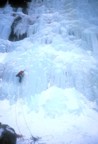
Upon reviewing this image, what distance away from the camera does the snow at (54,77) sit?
8.83 metres

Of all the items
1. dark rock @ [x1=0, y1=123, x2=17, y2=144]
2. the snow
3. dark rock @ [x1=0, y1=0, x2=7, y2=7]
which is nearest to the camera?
dark rock @ [x1=0, y1=123, x2=17, y2=144]

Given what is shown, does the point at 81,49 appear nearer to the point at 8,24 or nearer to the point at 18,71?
the point at 18,71

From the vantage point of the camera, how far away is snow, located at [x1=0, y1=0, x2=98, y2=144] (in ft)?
29.0

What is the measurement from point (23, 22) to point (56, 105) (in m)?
3.85

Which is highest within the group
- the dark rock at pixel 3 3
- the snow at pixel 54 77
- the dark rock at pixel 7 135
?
the dark rock at pixel 3 3

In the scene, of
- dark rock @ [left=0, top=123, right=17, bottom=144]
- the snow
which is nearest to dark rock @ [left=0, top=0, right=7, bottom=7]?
the snow

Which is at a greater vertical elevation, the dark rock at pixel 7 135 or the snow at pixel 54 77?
the snow at pixel 54 77

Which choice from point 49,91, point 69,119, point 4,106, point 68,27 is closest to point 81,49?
point 68,27

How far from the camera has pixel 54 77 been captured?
9297 mm

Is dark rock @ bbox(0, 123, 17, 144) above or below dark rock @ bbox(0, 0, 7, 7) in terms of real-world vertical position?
below

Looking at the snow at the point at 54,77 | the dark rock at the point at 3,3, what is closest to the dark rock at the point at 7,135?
the snow at the point at 54,77

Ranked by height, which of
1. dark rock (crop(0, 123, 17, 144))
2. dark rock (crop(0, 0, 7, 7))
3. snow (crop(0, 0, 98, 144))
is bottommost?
dark rock (crop(0, 123, 17, 144))

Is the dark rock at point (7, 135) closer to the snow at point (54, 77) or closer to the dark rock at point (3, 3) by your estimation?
the snow at point (54, 77)

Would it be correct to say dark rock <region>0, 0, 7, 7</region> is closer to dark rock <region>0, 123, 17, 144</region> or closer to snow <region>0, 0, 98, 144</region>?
snow <region>0, 0, 98, 144</region>
